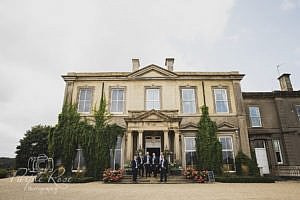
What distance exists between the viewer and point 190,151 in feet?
56.4

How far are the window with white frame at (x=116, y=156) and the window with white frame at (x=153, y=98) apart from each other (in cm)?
375

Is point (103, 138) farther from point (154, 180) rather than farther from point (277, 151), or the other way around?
point (277, 151)

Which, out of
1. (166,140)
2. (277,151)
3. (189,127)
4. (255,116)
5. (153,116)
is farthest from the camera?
(255,116)

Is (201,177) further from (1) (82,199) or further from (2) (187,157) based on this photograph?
(1) (82,199)

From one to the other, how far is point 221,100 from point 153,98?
5888mm

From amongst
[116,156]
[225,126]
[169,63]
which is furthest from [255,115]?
[116,156]

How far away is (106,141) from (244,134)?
10918 millimetres

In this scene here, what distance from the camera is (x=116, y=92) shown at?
1900cm

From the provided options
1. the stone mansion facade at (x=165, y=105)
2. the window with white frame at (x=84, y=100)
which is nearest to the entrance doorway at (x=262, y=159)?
the stone mansion facade at (x=165, y=105)

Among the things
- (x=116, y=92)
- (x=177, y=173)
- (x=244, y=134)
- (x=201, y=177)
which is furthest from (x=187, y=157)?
(x=116, y=92)

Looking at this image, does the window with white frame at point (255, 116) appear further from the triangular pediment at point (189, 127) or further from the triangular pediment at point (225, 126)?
the triangular pediment at point (189, 127)

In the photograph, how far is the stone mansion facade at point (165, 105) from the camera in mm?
16734

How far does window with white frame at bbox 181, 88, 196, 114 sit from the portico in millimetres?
1642

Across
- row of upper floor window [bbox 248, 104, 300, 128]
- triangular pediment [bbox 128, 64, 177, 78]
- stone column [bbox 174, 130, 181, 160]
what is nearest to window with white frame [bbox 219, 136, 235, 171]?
stone column [bbox 174, 130, 181, 160]
